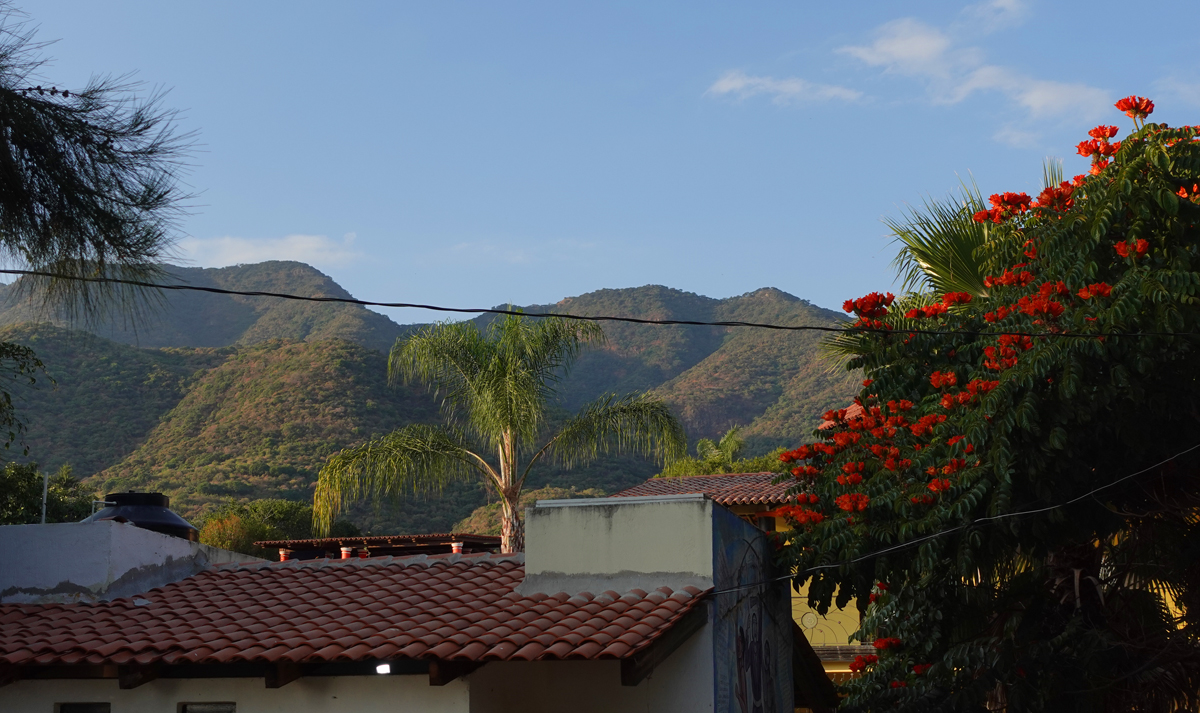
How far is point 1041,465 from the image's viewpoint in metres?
9.22

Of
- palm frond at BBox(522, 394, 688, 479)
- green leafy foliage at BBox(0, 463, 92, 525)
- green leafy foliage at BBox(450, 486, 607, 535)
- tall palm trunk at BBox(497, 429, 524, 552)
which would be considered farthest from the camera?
green leafy foliage at BBox(450, 486, 607, 535)

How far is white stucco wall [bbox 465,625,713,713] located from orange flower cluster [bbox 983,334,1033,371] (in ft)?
11.9

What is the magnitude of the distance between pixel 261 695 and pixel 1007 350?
7498mm

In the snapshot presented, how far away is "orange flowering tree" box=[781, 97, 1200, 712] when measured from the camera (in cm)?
941

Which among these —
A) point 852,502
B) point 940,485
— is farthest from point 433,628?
point 940,485

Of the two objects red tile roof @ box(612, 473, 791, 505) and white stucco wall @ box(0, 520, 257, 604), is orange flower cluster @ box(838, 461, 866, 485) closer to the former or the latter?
red tile roof @ box(612, 473, 791, 505)

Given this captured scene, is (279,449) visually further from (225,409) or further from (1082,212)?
(1082,212)

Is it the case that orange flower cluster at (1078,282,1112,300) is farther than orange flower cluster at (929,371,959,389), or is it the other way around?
orange flower cluster at (929,371,959,389)

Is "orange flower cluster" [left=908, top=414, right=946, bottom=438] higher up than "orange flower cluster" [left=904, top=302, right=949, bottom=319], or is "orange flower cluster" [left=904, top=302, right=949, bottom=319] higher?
"orange flower cluster" [left=904, top=302, right=949, bottom=319]

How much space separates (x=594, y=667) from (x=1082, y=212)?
6494mm

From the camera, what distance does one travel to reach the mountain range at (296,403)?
46.9 metres

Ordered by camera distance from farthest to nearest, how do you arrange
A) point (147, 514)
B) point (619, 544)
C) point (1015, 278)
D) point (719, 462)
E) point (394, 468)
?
→ point (719, 462)
point (394, 468)
point (147, 514)
point (1015, 278)
point (619, 544)

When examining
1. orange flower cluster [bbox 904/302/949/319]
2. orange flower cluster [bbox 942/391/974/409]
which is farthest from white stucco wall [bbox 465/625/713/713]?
orange flower cluster [bbox 904/302/949/319]

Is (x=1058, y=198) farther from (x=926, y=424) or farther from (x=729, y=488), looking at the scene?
(x=729, y=488)
